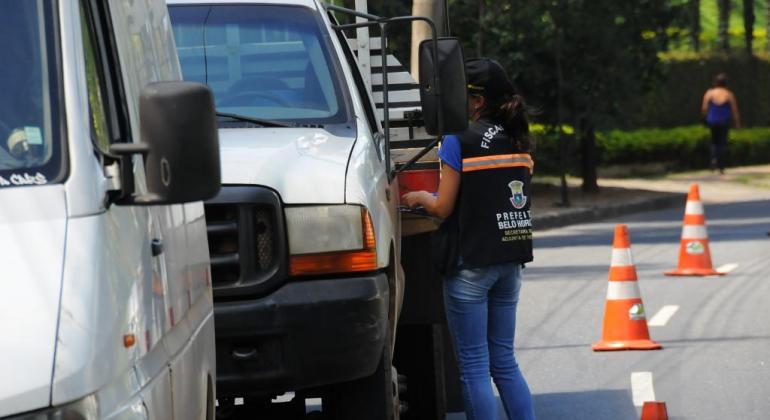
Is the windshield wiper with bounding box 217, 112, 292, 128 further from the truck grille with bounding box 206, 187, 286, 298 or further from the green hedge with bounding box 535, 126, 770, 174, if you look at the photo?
the green hedge with bounding box 535, 126, 770, 174

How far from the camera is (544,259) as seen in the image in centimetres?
1770

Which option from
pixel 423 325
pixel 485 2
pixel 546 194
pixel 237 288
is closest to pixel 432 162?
pixel 423 325

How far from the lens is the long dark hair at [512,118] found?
22.6ft

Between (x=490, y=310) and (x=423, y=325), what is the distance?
0.65m

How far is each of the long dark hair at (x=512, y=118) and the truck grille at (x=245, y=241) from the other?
3.89 feet

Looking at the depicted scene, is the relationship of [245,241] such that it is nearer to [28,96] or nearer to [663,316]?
[28,96]

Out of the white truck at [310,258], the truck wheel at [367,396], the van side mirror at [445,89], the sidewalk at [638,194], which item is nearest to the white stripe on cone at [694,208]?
the sidewalk at [638,194]

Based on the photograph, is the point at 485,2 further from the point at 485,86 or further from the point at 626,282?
the point at 485,86

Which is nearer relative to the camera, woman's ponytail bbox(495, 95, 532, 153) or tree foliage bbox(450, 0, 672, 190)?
woman's ponytail bbox(495, 95, 532, 153)

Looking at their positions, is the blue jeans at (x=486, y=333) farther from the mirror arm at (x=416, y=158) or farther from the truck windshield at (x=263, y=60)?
the truck windshield at (x=263, y=60)

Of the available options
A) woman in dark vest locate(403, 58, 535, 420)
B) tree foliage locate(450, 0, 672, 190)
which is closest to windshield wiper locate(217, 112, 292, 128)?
woman in dark vest locate(403, 58, 535, 420)

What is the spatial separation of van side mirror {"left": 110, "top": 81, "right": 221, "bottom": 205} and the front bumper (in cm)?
247

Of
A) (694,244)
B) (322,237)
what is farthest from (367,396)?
(694,244)

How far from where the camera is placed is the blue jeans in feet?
23.0
